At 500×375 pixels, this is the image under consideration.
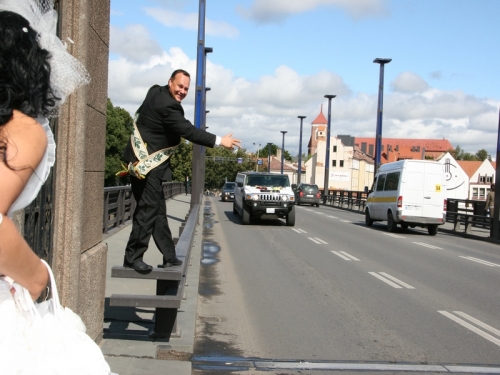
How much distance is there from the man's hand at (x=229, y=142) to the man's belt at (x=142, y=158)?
1.94 feet

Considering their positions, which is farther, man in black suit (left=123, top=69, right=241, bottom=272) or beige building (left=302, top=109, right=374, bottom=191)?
beige building (left=302, top=109, right=374, bottom=191)

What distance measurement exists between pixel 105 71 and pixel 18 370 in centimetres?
400

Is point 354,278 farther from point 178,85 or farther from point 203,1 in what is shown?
point 203,1

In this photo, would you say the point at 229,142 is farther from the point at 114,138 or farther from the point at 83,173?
the point at 114,138

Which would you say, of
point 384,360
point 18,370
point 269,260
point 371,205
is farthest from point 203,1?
point 18,370

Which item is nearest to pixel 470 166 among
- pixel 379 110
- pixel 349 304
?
pixel 379 110

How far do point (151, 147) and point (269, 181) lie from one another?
19906 millimetres

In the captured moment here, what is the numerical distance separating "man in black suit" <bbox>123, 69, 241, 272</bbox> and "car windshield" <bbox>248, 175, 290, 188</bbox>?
63.9 feet

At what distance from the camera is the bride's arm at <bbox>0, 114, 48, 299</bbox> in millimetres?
1665

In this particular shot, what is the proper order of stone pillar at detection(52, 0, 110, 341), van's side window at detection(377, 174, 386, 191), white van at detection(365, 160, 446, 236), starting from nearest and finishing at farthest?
1. stone pillar at detection(52, 0, 110, 341)
2. white van at detection(365, 160, 446, 236)
3. van's side window at detection(377, 174, 386, 191)

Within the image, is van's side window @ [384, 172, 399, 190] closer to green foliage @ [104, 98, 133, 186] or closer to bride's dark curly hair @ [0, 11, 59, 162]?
bride's dark curly hair @ [0, 11, 59, 162]

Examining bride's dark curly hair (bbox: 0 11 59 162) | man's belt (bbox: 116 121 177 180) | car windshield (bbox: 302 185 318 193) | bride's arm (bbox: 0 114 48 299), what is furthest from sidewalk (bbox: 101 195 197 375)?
car windshield (bbox: 302 185 318 193)

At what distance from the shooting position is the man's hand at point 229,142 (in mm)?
5289

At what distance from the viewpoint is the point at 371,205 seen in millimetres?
26375
